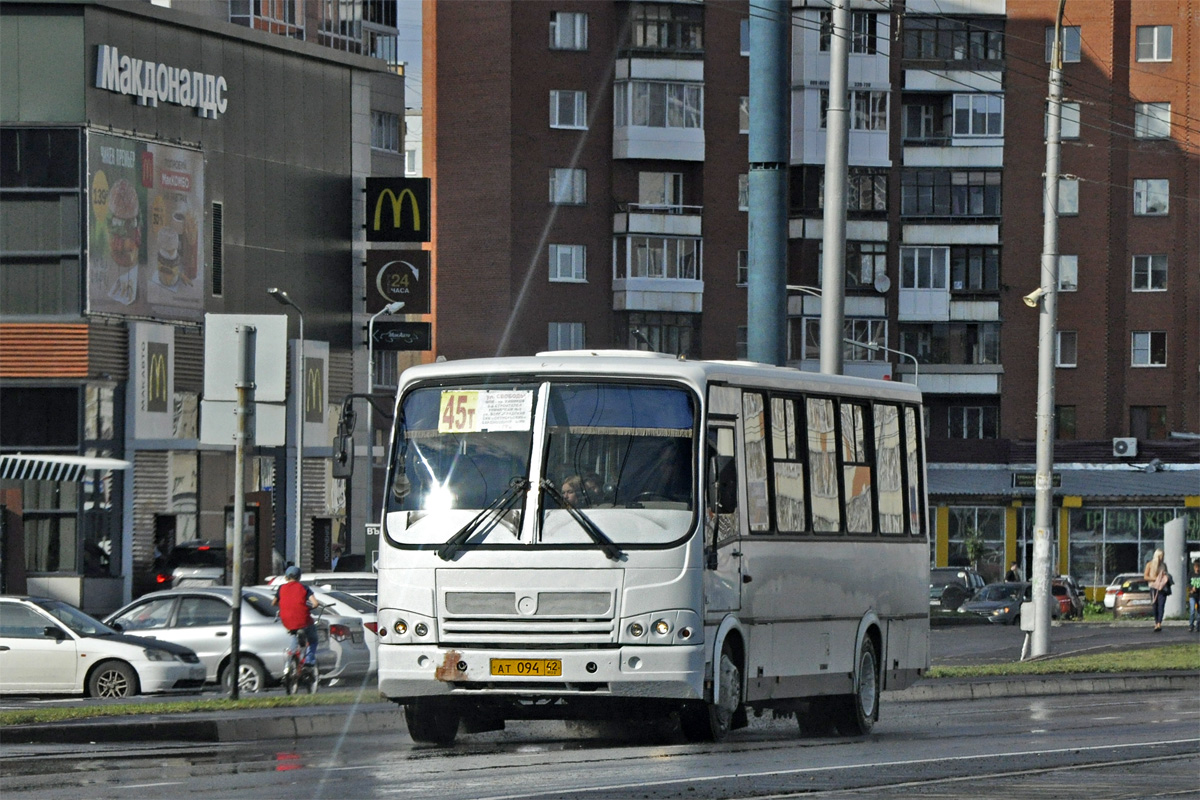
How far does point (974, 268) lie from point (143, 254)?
39391 millimetres

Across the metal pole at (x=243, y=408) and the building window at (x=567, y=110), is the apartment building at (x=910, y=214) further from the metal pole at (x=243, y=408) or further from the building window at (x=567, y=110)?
the metal pole at (x=243, y=408)

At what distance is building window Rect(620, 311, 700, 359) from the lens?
75.3m

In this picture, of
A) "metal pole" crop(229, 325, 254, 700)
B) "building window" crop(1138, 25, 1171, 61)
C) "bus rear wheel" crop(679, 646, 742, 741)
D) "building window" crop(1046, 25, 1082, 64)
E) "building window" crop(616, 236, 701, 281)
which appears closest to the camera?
"bus rear wheel" crop(679, 646, 742, 741)

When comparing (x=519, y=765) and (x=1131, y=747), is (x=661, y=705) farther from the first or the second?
(x=1131, y=747)

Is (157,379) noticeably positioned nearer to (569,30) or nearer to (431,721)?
(569,30)

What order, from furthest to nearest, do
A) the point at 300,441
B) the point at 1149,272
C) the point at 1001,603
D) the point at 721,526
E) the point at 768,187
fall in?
the point at 1149,272
the point at 1001,603
the point at 300,441
the point at 768,187
the point at 721,526

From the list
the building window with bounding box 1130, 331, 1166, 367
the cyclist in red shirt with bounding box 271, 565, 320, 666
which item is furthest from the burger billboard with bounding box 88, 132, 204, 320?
the building window with bounding box 1130, 331, 1166, 367

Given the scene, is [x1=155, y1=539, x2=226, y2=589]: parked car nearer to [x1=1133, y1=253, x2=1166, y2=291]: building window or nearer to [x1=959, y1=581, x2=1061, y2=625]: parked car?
[x1=959, y1=581, x2=1061, y2=625]: parked car

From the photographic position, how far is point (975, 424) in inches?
3091

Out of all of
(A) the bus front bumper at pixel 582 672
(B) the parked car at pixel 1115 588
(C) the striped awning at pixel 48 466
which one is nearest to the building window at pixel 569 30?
(B) the parked car at pixel 1115 588

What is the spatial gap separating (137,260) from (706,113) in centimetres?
3318

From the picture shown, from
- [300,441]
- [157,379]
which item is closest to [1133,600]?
[300,441]

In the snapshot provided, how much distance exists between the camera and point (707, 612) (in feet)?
49.2

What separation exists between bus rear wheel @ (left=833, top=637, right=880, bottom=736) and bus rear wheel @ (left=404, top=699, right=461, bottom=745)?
3.68 meters
